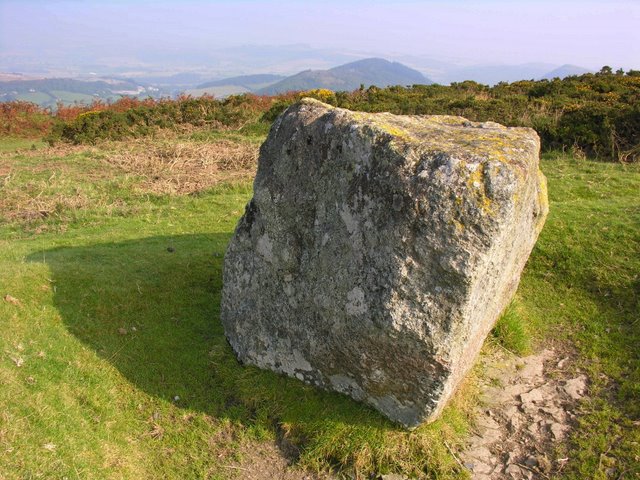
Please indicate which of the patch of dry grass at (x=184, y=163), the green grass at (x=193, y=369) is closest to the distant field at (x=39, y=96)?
the patch of dry grass at (x=184, y=163)

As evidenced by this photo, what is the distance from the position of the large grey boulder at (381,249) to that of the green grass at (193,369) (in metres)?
0.56

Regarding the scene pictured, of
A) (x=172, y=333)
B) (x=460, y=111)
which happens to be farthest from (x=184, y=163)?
(x=172, y=333)

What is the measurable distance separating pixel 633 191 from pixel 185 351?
12.5m

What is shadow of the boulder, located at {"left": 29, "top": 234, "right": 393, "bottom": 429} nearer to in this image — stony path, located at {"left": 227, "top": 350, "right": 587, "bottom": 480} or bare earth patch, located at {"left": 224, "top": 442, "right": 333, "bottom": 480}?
bare earth patch, located at {"left": 224, "top": 442, "right": 333, "bottom": 480}

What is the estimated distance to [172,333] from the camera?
8.60 meters

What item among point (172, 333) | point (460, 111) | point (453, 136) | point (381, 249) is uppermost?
point (460, 111)

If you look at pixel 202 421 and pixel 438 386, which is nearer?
pixel 438 386

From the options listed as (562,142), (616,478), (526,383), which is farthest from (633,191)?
(616,478)

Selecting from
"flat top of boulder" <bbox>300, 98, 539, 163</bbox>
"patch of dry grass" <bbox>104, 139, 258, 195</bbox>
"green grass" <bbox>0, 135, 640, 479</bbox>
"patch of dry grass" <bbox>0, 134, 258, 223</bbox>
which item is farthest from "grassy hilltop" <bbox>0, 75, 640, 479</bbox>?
"flat top of boulder" <bbox>300, 98, 539, 163</bbox>

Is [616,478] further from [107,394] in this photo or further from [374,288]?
[107,394]

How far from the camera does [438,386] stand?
6.04 m

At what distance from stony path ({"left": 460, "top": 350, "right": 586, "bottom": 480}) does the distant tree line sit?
1202 cm

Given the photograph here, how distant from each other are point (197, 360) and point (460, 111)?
1904 centimetres

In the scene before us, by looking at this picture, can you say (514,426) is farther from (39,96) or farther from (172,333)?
(39,96)
